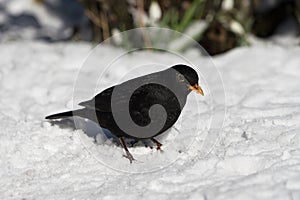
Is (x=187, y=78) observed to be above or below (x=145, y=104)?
above

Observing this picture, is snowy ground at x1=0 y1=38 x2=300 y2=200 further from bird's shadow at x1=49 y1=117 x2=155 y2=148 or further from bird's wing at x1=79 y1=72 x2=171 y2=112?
bird's wing at x1=79 y1=72 x2=171 y2=112

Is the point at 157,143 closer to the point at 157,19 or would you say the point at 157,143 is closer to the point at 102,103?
the point at 102,103

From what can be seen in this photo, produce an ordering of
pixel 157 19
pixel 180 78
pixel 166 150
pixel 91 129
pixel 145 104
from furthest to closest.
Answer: pixel 157 19 < pixel 91 129 < pixel 166 150 < pixel 180 78 < pixel 145 104

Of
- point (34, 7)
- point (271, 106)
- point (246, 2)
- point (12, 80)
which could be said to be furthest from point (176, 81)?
point (34, 7)

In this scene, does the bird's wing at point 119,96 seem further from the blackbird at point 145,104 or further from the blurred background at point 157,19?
the blurred background at point 157,19

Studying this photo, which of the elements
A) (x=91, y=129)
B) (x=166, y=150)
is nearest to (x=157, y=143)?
(x=166, y=150)

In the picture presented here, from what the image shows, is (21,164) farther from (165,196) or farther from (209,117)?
(209,117)
